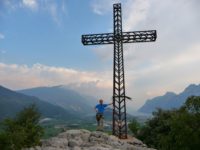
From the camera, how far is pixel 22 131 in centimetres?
2777

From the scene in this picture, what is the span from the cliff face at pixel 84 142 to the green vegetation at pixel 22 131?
151 centimetres

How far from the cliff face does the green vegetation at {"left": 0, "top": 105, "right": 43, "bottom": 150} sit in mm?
1505

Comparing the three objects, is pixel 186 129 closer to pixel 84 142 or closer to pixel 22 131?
pixel 84 142

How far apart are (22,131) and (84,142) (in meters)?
5.07

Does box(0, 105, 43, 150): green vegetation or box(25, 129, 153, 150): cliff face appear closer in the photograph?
box(25, 129, 153, 150): cliff face

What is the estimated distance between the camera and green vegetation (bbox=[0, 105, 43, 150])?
87.4ft

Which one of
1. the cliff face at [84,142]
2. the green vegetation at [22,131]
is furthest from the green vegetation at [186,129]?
the green vegetation at [22,131]

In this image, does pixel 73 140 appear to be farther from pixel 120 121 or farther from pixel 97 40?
pixel 97 40

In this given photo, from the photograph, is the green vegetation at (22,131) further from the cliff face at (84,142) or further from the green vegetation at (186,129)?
the green vegetation at (186,129)

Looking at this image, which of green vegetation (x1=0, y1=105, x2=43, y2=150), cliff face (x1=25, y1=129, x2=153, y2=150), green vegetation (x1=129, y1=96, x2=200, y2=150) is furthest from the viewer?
green vegetation (x1=0, y1=105, x2=43, y2=150)

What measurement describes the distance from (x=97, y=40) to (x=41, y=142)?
504 inches

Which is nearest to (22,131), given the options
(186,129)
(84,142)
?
(84,142)

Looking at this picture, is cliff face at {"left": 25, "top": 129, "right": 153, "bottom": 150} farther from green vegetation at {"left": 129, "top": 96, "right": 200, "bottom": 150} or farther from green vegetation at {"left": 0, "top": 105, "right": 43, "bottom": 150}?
green vegetation at {"left": 129, "top": 96, "right": 200, "bottom": 150}

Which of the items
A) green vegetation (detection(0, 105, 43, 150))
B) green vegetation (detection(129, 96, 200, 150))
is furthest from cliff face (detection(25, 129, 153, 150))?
Answer: green vegetation (detection(129, 96, 200, 150))
